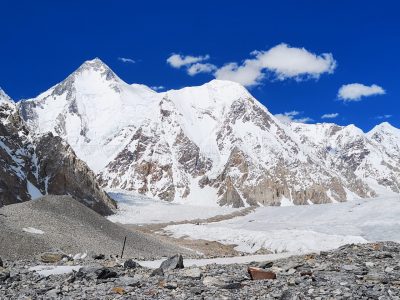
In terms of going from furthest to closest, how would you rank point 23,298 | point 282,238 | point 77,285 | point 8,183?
point 8,183 < point 282,238 < point 77,285 < point 23,298

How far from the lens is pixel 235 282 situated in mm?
14070

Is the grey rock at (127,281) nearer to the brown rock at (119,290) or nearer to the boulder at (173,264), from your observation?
Answer: the brown rock at (119,290)

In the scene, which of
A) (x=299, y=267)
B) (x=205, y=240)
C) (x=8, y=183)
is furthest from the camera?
(x=8, y=183)

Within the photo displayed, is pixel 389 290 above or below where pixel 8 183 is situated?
below

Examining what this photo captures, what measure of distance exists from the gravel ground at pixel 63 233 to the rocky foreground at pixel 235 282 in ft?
39.9

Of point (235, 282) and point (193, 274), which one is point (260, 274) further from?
point (193, 274)

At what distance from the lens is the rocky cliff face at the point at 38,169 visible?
10719 centimetres

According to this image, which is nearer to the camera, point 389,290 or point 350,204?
point 389,290

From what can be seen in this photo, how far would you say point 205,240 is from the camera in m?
63.8

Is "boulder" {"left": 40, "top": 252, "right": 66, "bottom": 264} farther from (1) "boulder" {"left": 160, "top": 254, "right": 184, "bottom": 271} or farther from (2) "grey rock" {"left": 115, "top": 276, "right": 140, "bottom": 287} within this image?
(2) "grey rock" {"left": 115, "top": 276, "right": 140, "bottom": 287}

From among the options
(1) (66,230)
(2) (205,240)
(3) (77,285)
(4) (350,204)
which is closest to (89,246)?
(1) (66,230)

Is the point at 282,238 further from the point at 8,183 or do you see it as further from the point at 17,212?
the point at 8,183

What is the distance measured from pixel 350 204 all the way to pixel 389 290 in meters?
79.4

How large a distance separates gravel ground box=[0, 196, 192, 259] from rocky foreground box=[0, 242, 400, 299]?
12174 mm
